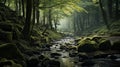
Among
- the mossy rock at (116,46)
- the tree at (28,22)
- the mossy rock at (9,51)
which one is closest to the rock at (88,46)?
the mossy rock at (116,46)

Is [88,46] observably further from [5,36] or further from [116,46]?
[5,36]

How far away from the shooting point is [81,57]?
14.9 metres

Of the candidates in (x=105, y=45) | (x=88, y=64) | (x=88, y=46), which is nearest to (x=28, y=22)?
(x=88, y=46)

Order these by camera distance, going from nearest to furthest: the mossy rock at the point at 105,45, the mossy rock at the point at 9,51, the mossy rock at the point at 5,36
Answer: the mossy rock at the point at 9,51 → the mossy rock at the point at 5,36 → the mossy rock at the point at 105,45

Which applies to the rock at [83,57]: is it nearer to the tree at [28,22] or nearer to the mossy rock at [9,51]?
the mossy rock at [9,51]

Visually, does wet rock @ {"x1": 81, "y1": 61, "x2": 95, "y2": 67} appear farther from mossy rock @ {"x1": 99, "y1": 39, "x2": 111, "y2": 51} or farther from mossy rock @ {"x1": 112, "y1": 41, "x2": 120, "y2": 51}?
mossy rock @ {"x1": 112, "y1": 41, "x2": 120, "y2": 51}

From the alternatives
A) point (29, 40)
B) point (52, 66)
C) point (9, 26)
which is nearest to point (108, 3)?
point (29, 40)

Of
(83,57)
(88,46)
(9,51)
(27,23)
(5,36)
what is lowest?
(83,57)

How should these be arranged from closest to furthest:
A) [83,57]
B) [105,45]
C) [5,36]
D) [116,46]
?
[5,36]
[83,57]
[116,46]
[105,45]

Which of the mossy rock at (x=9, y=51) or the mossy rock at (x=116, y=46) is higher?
the mossy rock at (x=9, y=51)

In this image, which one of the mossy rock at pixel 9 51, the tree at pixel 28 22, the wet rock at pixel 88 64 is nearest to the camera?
the mossy rock at pixel 9 51

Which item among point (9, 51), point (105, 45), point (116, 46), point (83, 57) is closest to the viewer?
point (9, 51)

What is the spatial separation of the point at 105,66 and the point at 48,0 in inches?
695

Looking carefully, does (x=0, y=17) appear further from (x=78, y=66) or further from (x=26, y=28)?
(x=78, y=66)
